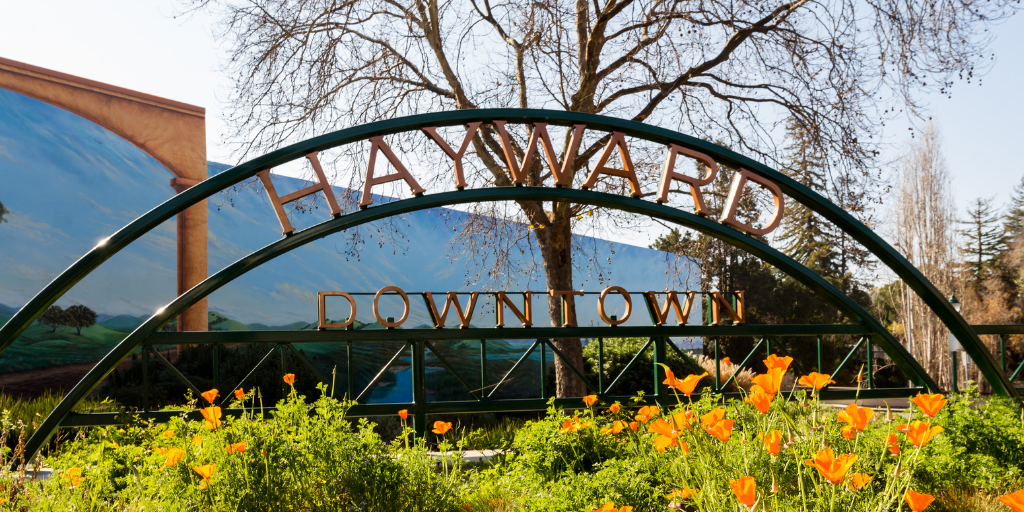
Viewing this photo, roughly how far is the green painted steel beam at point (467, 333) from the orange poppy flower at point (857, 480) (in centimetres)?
280

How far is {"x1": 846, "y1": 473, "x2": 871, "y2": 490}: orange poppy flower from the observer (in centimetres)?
173

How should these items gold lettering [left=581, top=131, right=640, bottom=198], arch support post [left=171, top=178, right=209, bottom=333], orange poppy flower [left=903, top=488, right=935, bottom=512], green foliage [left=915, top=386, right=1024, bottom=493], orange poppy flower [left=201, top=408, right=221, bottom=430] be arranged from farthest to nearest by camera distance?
arch support post [left=171, top=178, right=209, bottom=333] < gold lettering [left=581, top=131, right=640, bottom=198] < green foliage [left=915, top=386, right=1024, bottom=493] < orange poppy flower [left=201, top=408, right=221, bottom=430] < orange poppy flower [left=903, top=488, right=935, bottom=512]

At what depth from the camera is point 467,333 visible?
4602 millimetres

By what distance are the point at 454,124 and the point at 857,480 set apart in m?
3.56

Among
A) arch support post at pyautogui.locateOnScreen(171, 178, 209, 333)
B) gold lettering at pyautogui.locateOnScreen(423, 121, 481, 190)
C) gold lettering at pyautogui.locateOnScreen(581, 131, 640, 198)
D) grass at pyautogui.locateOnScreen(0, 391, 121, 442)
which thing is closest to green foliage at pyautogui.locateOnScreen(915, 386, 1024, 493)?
gold lettering at pyautogui.locateOnScreen(581, 131, 640, 198)

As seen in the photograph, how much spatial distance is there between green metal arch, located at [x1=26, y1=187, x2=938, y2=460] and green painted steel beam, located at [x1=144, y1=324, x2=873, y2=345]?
7.1 inches

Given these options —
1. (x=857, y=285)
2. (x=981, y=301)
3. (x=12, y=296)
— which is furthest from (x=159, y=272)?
(x=981, y=301)

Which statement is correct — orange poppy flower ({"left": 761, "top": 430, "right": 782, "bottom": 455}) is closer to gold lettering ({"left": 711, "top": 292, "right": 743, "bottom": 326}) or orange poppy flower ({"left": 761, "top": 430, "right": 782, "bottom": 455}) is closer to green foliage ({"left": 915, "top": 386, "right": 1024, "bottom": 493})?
green foliage ({"left": 915, "top": 386, "right": 1024, "bottom": 493})

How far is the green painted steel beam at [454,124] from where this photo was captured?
12.9ft

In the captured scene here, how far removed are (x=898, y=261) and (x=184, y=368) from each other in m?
10.1

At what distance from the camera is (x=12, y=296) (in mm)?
9734

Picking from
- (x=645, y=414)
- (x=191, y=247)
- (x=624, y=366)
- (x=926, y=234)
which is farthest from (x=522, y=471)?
(x=926, y=234)

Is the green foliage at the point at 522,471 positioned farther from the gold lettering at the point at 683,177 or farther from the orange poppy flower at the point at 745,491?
the gold lettering at the point at 683,177

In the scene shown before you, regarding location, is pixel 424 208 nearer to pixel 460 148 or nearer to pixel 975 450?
pixel 460 148
